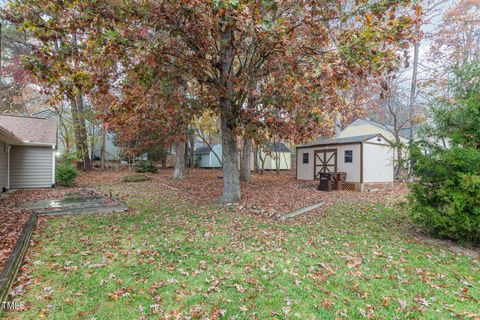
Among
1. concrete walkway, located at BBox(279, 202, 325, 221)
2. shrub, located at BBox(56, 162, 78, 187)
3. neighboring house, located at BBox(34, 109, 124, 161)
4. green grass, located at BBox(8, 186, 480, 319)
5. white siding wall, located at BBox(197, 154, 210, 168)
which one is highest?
neighboring house, located at BBox(34, 109, 124, 161)

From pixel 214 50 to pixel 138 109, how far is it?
303cm

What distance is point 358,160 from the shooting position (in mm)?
12734

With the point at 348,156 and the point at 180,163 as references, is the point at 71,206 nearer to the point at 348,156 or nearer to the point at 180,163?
the point at 180,163

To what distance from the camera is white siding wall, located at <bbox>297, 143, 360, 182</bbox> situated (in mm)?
12805

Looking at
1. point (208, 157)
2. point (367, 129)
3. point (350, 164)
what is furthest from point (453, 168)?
point (208, 157)

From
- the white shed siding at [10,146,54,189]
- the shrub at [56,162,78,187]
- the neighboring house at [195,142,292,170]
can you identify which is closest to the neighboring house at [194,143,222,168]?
the neighboring house at [195,142,292,170]

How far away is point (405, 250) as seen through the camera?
500 centimetres

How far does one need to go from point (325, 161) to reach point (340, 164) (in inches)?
35.5

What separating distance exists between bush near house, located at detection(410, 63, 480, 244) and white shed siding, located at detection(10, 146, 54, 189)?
14719 millimetres

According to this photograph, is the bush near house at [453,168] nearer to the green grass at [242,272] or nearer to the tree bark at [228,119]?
the green grass at [242,272]

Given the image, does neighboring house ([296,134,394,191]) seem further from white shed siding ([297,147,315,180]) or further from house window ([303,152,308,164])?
house window ([303,152,308,164])

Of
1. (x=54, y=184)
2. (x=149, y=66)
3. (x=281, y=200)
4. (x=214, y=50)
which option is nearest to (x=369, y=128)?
(x=281, y=200)

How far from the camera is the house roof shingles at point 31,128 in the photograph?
12.4 meters

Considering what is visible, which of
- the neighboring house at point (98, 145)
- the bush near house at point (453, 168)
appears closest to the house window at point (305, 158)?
the bush near house at point (453, 168)
